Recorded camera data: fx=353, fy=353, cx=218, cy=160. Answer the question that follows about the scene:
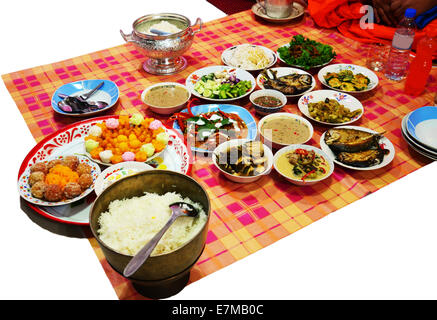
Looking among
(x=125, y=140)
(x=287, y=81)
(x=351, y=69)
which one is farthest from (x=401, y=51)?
(x=125, y=140)

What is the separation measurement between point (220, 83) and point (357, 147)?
133cm

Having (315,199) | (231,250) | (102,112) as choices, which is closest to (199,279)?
(231,250)

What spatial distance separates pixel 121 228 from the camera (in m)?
1.70

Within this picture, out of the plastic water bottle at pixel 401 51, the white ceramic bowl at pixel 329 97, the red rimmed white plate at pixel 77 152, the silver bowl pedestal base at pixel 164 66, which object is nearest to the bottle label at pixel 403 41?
the plastic water bottle at pixel 401 51

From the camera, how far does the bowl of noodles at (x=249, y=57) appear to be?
3523 millimetres

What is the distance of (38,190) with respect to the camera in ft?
6.90

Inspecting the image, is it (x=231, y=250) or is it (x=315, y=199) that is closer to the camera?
(x=231, y=250)

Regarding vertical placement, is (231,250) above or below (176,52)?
below

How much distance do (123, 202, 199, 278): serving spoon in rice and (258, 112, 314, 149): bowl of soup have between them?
1.06 meters

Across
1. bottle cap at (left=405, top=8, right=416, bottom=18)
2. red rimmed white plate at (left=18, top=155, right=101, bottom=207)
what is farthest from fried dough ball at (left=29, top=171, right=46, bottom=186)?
bottle cap at (left=405, top=8, right=416, bottom=18)

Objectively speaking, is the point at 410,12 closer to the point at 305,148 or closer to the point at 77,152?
the point at 305,148

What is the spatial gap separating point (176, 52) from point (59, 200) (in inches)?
74.3

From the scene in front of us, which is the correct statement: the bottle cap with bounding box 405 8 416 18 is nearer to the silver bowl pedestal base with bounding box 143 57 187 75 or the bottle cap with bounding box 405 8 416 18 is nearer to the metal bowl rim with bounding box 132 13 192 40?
the metal bowl rim with bounding box 132 13 192 40

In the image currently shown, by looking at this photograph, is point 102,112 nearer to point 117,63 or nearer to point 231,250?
point 117,63
